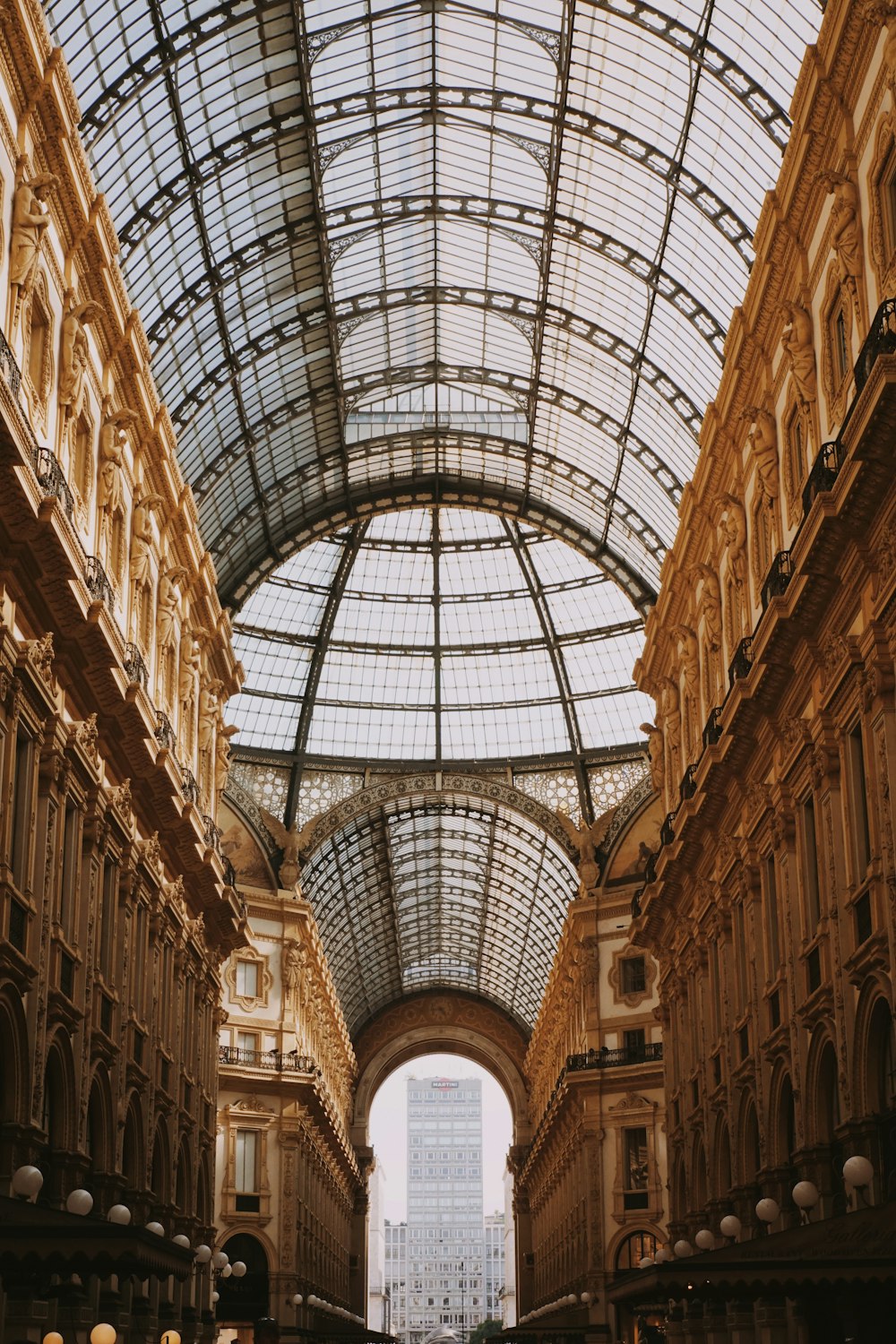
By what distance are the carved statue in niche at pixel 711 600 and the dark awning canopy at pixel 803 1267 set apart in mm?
18466

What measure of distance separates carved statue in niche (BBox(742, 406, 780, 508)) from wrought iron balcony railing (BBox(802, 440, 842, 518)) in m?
4.68

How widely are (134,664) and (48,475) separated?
842 cm

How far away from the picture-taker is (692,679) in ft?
146

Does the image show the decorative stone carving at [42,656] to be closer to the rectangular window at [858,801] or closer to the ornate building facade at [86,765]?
the ornate building facade at [86,765]

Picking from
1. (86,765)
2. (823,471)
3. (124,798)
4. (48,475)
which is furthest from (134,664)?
(823,471)

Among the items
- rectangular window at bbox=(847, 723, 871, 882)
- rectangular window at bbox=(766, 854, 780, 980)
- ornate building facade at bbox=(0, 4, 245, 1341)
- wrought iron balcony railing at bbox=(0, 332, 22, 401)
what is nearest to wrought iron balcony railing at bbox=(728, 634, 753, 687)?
rectangular window at bbox=(766, 854, 780, 980)

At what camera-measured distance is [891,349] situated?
74.4ft

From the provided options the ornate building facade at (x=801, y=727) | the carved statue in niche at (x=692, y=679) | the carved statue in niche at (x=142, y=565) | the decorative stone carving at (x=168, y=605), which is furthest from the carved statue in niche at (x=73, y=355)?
the carved statue in niche at (x=692, y=679)

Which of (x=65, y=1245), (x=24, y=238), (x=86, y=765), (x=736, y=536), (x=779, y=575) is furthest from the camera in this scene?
(x=736, y=536)

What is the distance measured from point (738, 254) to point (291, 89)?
11474 mm

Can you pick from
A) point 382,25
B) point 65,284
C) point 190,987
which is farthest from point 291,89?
point 190,987

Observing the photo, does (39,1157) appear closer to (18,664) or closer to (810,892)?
(18,664)

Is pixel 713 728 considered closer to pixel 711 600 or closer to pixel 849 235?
pixel 711 600

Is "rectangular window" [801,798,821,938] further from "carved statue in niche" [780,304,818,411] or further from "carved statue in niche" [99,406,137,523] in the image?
"carved statue in niche" [99,406,137,523]
